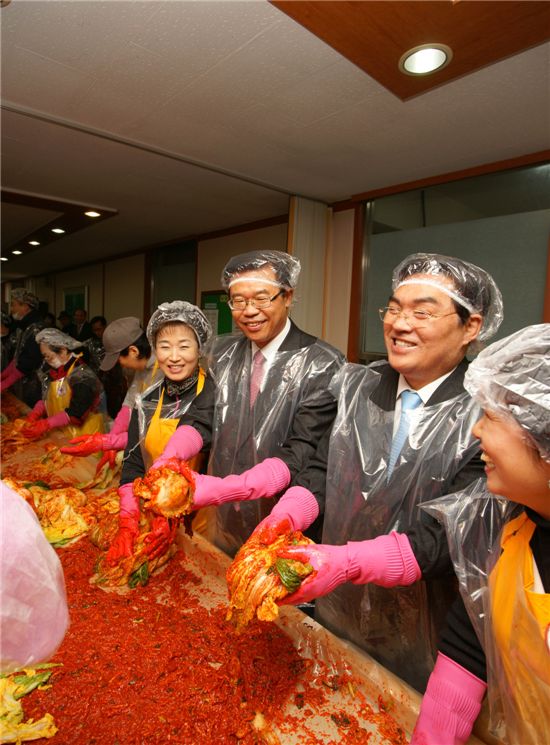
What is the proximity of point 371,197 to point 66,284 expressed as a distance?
8.79 m

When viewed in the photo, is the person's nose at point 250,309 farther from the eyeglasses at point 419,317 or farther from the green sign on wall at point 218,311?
the green sign on wall at point 218,311

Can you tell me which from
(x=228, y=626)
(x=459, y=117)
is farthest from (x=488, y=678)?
(x=459, y=117)

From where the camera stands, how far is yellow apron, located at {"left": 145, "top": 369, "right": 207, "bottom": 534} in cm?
193

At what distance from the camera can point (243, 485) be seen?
141cm

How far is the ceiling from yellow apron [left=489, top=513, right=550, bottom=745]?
1.95 meters

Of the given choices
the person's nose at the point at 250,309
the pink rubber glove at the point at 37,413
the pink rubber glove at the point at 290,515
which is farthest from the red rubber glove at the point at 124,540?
the pink rubber glove at the point at 37,413

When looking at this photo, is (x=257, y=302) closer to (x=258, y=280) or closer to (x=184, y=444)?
(x=258, y=280)

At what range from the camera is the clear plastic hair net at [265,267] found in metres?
1.70

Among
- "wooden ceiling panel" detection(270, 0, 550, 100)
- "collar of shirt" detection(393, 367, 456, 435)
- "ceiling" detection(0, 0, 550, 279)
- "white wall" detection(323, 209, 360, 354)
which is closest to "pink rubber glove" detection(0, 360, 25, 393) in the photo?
"ceiling" detection(0, 0, 550, 279)

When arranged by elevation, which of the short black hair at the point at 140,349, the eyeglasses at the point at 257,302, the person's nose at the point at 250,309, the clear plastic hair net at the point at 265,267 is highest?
the clear plastic hair net at the point at 265,267

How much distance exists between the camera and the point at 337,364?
5.64 ft

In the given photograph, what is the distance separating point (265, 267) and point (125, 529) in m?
1.12

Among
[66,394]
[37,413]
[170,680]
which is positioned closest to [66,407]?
[66,394]

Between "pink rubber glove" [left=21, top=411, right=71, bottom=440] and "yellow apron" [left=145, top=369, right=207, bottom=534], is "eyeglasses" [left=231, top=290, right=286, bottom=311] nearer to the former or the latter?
"yellow apron" [left=145, top=369, right=207, bottom=534]
